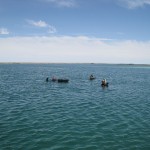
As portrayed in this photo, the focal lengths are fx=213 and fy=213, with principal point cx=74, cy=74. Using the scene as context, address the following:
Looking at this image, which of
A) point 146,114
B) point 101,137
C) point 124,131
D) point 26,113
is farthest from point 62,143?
point 146,114

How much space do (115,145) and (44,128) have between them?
8704 millimetres

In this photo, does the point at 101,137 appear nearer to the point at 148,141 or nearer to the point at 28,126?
the point at 148,141

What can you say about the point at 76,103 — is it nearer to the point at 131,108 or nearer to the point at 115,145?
the point at 131,108

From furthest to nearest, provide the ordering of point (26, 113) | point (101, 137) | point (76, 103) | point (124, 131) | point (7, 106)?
point (76, 103)
point (7, 106)
point (26, 113)
point (124, 131)
point (101, 137)

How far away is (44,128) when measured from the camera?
25094mm

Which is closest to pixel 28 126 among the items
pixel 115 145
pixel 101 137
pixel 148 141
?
pixel 101 137

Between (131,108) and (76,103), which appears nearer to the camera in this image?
(131,108)

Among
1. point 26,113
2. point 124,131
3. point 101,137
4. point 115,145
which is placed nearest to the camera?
point 115,145

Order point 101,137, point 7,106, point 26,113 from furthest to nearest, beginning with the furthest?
point 7,106 → point 26,113 → point 101,137

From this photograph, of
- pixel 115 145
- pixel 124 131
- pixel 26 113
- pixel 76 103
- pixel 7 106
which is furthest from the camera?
pixel 76 103

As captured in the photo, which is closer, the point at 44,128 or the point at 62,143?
the point at 62,143

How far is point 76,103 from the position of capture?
39469 mm

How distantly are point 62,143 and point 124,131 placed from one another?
25.6ft

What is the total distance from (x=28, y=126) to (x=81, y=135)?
6.81 metres
